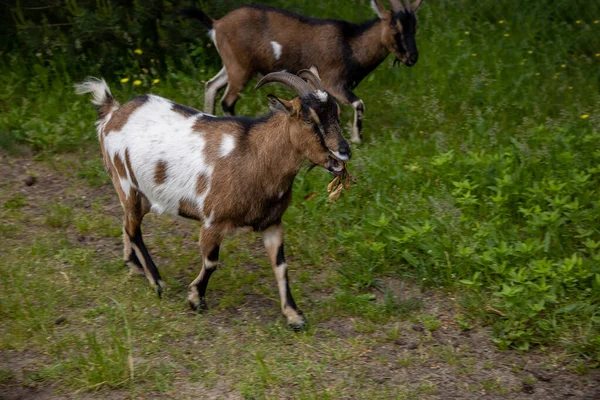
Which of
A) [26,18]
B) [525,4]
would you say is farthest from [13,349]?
[525,4]

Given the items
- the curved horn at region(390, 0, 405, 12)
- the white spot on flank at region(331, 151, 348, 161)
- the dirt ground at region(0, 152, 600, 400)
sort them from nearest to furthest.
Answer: the dirt ground at region(0, 152, 600, 400), the white spot on flank at region(331, 151, 348, 161), the curved horn at region(390, 0, 405, 12)

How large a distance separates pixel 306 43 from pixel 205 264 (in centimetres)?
304

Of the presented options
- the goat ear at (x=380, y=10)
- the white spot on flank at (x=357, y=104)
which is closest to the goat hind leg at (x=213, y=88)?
the white spot on flank at (x=357, y=104)

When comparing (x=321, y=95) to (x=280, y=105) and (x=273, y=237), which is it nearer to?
(x=280, y=105)

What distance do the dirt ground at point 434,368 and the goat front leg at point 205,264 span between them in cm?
17

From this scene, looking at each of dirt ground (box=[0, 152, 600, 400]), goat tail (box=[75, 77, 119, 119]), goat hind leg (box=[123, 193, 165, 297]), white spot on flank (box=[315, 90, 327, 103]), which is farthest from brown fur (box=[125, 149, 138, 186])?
white spot on flank (box=[315, 90, 327, 103])

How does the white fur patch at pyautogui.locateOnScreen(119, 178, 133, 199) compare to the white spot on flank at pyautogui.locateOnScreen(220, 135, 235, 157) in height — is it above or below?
below

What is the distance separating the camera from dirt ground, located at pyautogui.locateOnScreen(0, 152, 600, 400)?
189 inches

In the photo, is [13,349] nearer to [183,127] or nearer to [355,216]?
[183,127]

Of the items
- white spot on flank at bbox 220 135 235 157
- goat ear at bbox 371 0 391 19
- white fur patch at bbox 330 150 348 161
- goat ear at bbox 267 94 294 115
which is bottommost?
white spot on flank at bbox 220 135 235 157

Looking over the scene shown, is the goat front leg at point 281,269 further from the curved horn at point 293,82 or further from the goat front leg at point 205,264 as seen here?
the curved horn at point 293,82

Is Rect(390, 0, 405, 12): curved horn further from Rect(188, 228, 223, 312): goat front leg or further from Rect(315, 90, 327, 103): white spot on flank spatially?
Rect(188, 228, 223, 312): goat front leg

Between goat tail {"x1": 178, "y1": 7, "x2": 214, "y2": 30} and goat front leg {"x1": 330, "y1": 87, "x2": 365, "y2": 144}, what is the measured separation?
136 cm

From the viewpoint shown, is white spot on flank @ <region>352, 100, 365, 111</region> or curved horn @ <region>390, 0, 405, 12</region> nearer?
white spot on flank @ <region>352, 100, 365, 111</region>
